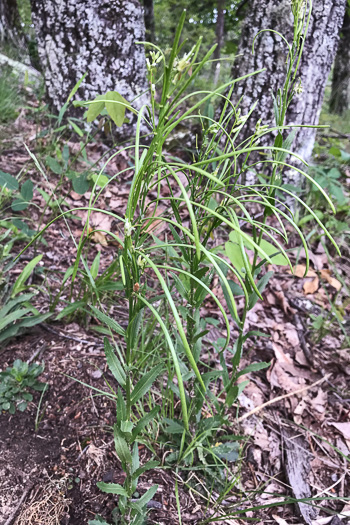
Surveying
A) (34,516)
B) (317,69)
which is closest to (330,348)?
(34,516)

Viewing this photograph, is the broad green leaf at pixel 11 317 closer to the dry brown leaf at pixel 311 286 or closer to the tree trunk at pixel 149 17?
the dry brown leaf at pixel 311 286

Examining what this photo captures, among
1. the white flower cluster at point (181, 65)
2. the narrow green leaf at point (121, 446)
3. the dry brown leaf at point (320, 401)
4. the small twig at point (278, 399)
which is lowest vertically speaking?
the dry brown leaf at point (320, 401)

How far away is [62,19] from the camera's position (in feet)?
7.57

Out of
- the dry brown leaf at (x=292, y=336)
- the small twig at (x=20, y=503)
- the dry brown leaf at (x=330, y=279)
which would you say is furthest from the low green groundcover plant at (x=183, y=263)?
the dry brown leaf at (x=330, y=279)

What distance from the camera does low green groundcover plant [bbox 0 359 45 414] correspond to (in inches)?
45.7

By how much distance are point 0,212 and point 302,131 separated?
1.97 meters

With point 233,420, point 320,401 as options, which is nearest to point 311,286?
point 320,401

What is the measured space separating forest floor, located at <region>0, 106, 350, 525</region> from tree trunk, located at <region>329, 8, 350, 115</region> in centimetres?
578

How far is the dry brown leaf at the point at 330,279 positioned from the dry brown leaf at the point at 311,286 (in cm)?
8

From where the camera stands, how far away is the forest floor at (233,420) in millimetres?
1037

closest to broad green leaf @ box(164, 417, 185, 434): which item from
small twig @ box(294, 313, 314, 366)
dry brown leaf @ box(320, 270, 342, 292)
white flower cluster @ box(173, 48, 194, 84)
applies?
small twig @ box(294, 313, 314, 366)

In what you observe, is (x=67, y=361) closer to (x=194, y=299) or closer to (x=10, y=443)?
(x=10, y=443)

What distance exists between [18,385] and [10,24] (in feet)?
16.8

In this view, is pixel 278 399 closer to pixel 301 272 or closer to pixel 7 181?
pixel 301 272
